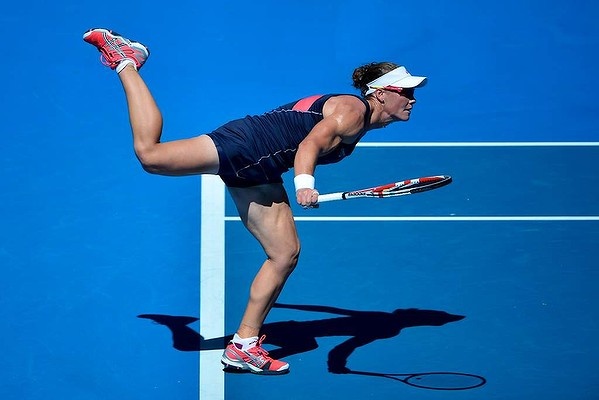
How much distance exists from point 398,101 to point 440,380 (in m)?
1.92

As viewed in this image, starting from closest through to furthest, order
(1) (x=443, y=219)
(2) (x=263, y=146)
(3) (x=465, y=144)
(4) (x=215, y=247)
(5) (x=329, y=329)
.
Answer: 1. (2) (x=263, y=146)
2. (5) (x=329, y=329)
3. (4) (x=215, y=247)
4. (1) (x=443, y=219)
5. (3) (x=465, y=144)

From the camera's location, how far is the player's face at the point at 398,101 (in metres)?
8.03

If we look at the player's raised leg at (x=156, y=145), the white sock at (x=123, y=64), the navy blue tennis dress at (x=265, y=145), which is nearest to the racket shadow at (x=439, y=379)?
the navy blue tennis dress at (x=265, y=145)

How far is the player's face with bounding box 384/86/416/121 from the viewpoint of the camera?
26.3 ft

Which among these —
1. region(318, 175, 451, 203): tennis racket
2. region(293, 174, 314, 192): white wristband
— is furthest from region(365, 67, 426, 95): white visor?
region(293, 174, 314, 192): white wristband

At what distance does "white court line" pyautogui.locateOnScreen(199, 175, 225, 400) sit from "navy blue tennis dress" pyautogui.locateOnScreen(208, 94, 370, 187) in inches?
52.8

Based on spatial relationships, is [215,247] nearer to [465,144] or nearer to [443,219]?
[443,219]

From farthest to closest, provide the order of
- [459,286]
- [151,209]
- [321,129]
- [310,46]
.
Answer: [310,46] → [151,209] → [459,286] → [321,129]

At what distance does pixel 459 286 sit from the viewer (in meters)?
9.30

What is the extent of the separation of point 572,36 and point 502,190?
2.44 meters

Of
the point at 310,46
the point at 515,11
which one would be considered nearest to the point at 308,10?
the point at 310,46

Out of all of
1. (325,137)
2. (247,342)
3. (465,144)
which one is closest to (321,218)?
(465,144)

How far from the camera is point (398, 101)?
8047 mm

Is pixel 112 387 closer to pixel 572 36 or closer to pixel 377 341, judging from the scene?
pixel 377 341
